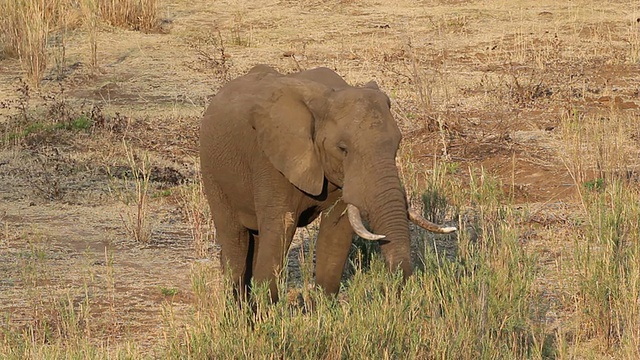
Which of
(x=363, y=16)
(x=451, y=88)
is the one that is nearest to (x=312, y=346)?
(x=451, y=88)

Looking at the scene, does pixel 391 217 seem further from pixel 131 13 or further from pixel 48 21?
pixel 131 13

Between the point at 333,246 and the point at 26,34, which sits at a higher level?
the point at 333,246

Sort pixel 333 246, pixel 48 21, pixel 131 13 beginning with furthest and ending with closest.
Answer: pixel 131 13
pixel 48 21
pixel 333 246

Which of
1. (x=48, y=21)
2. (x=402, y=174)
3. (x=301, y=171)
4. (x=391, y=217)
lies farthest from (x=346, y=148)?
(x=48, y=21)

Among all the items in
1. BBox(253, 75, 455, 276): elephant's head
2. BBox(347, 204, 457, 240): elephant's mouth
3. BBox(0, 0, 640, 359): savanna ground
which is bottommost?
BBox(0, 0, 640, 359): savanna ground

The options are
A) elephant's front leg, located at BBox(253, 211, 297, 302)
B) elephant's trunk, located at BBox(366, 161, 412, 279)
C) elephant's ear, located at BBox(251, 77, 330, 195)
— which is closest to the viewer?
elephant's trunk, located at BBox(366, 161, 412, 279)

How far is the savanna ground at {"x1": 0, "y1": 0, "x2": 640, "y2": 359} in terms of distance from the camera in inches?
238

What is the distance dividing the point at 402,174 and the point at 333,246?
2.29m

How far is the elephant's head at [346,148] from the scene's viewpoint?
6.00 metres

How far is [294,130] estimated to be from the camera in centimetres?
649

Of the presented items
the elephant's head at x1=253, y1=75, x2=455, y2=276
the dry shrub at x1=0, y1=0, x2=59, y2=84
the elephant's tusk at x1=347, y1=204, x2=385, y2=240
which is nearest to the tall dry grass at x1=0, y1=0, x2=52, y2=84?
the dry shrub at x1=0, y1=0, x2=59, y2=84

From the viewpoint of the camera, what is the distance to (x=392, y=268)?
19.9 ft

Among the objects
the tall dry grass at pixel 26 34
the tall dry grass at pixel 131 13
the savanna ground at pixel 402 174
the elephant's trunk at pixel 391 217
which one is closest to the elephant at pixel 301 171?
the elephant's trunk at pixel 391 217

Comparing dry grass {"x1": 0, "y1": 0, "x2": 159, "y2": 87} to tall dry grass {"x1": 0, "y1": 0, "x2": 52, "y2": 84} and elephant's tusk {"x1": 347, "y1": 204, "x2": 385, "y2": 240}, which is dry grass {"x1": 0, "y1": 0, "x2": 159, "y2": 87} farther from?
elephant's tusk {"x1": 347, "y1": 204, "x2": 385, "y2": 240}
